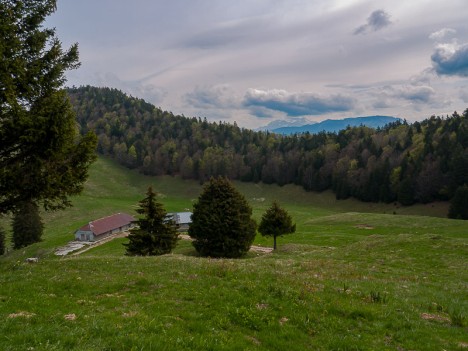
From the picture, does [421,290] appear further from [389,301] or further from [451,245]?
[451,245]

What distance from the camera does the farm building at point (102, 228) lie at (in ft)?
284

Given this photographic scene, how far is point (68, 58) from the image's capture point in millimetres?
21156

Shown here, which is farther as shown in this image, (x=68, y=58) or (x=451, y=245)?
(x=451, y=245)

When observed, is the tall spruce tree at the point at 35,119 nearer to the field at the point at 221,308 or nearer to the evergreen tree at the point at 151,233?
the field at the point at 221,308

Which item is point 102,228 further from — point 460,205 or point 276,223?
point 460,205

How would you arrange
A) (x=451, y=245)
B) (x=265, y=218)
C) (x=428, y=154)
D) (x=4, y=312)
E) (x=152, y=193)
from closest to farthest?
(x=4, y=312) → (x=451, y=245) → (x=152, y=193) → (x=265, y=218) → (x=428, y=154)

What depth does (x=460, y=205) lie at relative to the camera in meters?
96.7

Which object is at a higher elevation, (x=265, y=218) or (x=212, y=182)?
(x=212, y=182)

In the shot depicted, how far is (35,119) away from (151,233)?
28.3m

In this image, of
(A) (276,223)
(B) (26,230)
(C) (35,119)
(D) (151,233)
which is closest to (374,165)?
(A) (276,223)

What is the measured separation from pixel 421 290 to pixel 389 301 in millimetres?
5030

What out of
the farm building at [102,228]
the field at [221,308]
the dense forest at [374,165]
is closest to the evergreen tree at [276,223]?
the field at [221,308]

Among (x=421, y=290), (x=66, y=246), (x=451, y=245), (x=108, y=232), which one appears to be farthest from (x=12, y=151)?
(x=108, y=232)

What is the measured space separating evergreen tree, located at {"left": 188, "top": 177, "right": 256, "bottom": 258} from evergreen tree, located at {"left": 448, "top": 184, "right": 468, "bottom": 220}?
3037 inches
